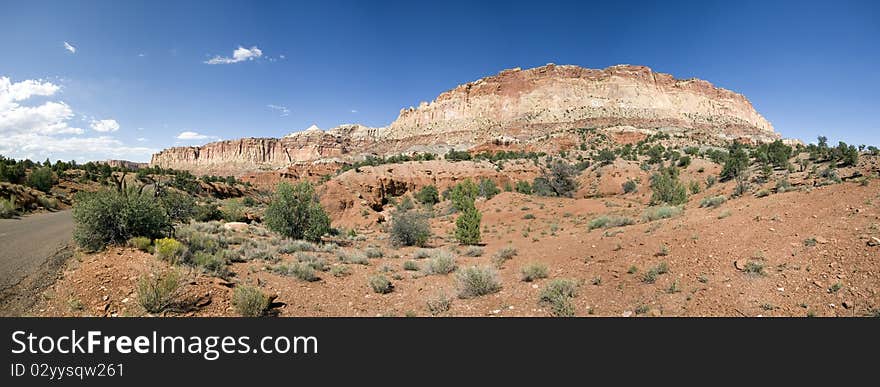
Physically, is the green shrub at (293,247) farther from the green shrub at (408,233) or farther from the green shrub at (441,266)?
the green shrub at (441,266)

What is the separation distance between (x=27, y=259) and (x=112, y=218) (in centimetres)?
157

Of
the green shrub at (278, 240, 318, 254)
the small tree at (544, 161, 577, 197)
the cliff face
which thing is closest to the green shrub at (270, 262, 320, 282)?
the green shrub at (278, 240, 318, 254)

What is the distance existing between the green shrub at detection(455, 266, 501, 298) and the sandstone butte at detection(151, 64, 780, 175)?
2486 inches

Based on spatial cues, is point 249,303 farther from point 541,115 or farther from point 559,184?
point 541,115

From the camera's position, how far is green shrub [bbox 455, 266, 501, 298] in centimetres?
801

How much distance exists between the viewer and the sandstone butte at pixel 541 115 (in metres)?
77.8

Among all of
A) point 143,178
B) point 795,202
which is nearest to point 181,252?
point 795,202

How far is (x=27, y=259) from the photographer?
7.02 metres

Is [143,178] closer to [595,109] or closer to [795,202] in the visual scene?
[795,202]

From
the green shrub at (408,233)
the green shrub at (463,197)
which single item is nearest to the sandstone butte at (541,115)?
the green shrub at (463,197)

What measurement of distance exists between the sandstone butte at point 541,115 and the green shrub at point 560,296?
63583mm

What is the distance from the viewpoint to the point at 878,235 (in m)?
6.83

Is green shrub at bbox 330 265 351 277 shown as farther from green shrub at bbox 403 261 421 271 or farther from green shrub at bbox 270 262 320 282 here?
green shrub at bbox 403 261 421 271

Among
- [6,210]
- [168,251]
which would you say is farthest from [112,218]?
[6,210]
